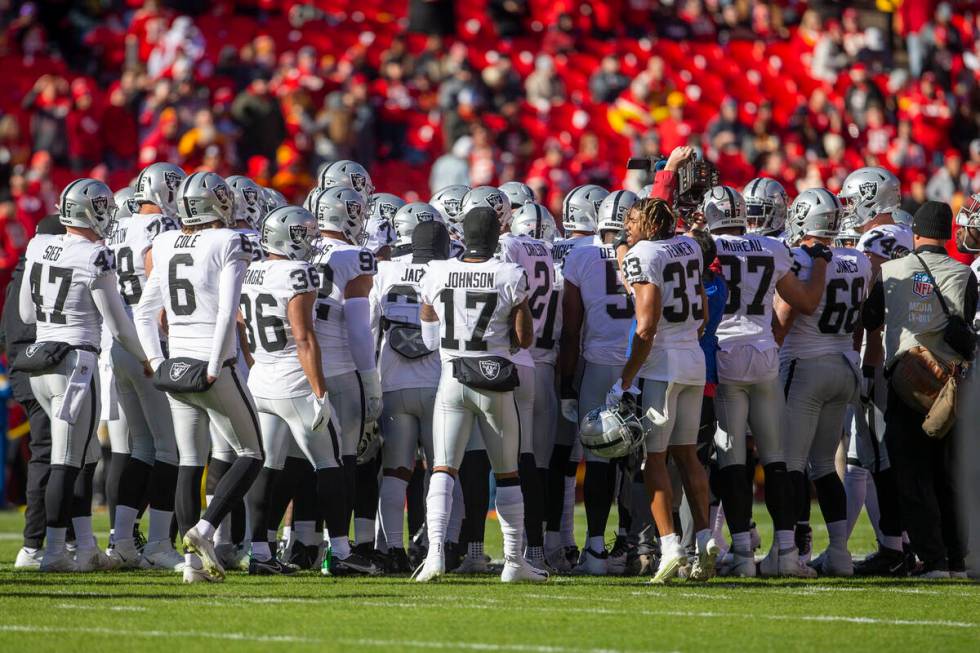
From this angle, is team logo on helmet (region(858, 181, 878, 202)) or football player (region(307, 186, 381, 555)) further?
team logo on helmet (region(858, 181, 878, 202))

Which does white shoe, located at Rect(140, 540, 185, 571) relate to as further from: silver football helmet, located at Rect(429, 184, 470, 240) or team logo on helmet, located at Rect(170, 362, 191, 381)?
silver football helmet, located at Rect(429, 184, 470, 240)

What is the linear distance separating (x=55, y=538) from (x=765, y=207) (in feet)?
15.3

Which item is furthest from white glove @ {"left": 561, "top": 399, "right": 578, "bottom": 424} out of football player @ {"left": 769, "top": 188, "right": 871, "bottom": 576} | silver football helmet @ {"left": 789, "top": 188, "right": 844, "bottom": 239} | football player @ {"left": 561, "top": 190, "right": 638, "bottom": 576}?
silver football helmet @ {"left": 789, "top": 188, "right": 844, "bottom": 239}

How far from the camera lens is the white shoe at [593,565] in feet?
30.3

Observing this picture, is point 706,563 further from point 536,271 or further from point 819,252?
point 819,252

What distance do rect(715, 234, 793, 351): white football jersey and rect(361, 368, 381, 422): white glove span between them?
2.00 m

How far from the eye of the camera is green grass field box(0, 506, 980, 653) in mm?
6178

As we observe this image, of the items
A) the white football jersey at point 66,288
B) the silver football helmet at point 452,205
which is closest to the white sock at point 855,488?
the silver football helmet at point 452,205

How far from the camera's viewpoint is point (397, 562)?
29.7 ft

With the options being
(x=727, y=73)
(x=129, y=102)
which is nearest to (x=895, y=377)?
Result: (x=129, y=102)

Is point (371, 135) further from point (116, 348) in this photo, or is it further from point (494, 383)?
point (494, 383)

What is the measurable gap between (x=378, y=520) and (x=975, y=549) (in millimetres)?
3869

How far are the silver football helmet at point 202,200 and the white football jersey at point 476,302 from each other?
124cm

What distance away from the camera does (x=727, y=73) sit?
2339 cm
